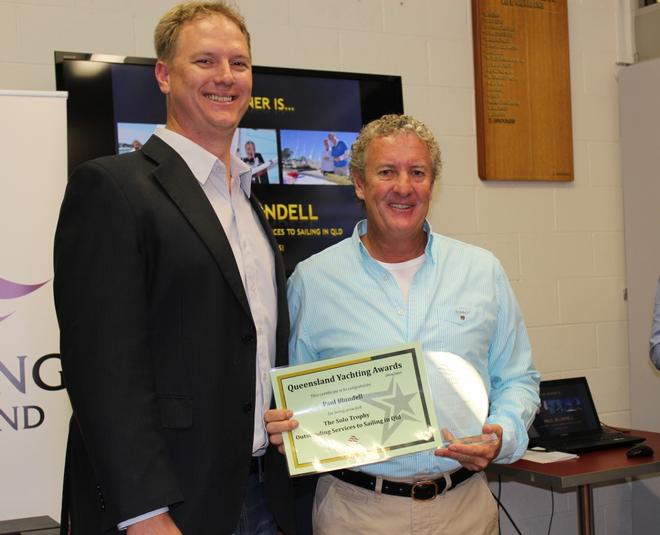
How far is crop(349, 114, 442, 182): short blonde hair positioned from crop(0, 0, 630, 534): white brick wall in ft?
4.93

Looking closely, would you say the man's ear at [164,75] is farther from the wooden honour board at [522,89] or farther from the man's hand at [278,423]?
the wooden honour board at [522,89]

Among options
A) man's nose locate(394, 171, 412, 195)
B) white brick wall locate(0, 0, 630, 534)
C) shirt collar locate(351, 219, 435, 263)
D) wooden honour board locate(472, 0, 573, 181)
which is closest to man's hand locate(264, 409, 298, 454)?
shirt collar locate(351, 219, 435, 263)

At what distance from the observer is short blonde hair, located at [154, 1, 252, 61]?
196 centimetres

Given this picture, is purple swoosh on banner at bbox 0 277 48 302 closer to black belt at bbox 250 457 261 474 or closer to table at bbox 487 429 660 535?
black belt at bbox 250 457 261 474

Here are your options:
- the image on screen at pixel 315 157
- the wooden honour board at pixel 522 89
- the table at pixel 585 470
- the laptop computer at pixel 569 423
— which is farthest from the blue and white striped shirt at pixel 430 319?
the wooden honour board at pixel 522 89

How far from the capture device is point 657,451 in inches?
130

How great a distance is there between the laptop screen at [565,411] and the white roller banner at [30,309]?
1901 mm

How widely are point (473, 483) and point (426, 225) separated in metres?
0.71

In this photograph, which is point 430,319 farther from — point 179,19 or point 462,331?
point 179,19

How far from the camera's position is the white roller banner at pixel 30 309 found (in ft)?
9.53

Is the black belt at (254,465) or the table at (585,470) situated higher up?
the black belt at (254,465)

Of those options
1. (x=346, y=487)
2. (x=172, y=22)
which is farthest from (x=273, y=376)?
(x=172, y=22)

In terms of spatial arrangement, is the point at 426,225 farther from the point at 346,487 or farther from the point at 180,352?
the point at 180,352

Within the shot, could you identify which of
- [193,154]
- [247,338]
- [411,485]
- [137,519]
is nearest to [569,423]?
[411,485]
